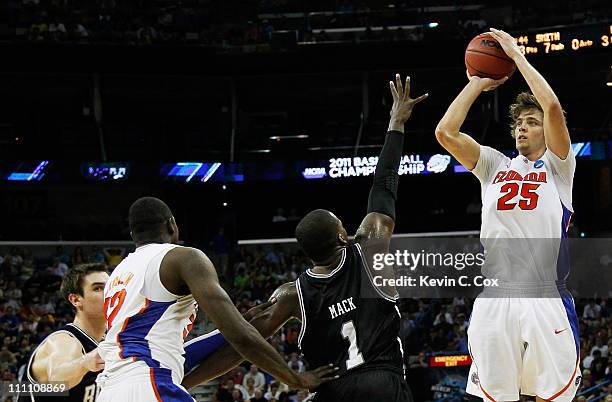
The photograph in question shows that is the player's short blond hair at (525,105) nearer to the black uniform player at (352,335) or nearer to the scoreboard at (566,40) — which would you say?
the black uniform player at (352,335)

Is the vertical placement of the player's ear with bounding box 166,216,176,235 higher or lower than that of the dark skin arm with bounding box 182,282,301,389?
higher

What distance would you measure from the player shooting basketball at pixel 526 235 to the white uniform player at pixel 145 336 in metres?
1.76

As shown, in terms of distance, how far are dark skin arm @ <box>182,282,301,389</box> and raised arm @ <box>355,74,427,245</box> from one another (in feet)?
1.64

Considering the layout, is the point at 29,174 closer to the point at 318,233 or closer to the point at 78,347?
the point at 78,347

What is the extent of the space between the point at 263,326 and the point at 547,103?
2.01 metres

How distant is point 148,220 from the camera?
14.7ft

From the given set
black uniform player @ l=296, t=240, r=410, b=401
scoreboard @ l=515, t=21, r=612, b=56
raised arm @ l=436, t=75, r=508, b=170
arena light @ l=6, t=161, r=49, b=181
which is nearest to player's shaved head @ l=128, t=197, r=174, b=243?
black uniform player @ l=296, t=240, r=410, b=401

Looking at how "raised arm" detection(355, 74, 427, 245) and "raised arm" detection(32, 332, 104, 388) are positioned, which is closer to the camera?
"raised arm" detection(355, 74, 427, 245)

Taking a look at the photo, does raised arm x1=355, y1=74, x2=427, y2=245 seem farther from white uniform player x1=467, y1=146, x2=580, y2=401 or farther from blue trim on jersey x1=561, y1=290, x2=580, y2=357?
blue trim on jersey x1=561, y1=290, x2=580, y2=357

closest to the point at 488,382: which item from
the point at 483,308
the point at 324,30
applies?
the point at 483,308

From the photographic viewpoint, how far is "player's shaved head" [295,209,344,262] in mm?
4453

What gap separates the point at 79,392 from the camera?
5.48m

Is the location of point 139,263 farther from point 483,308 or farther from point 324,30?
point 324,30

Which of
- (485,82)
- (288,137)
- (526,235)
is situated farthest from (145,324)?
(288,137)
